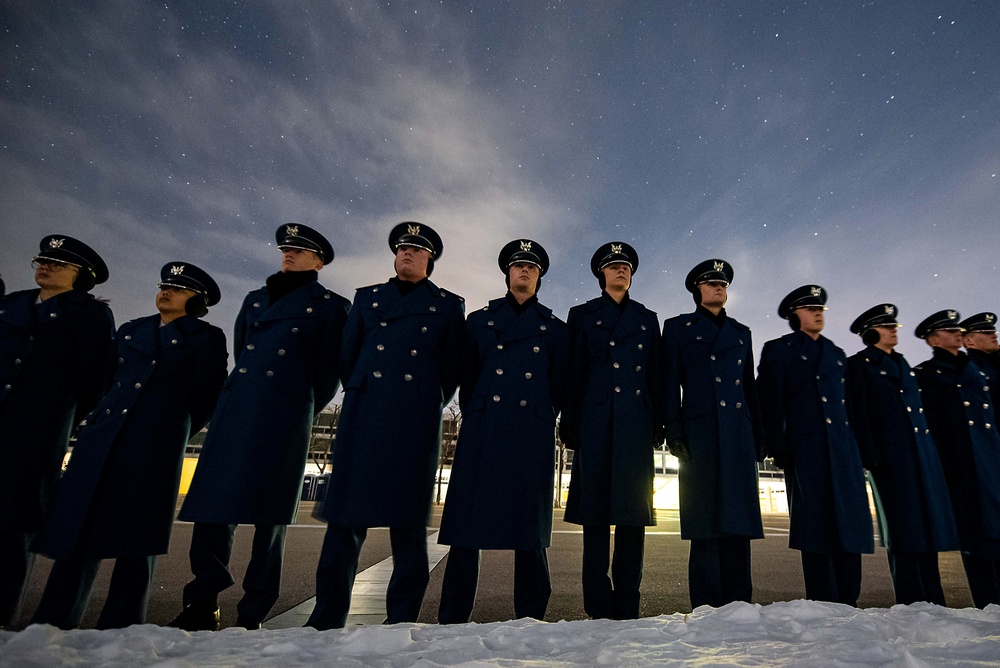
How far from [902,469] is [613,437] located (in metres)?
2.33

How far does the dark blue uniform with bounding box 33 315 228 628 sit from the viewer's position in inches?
103

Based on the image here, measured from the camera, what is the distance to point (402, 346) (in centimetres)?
295

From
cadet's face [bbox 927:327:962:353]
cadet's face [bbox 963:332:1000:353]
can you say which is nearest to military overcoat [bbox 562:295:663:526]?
cadet's face [bbox 927:327:962:353]

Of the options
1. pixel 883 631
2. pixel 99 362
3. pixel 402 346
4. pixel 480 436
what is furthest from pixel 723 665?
pixel 99 362

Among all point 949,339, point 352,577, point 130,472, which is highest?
point 949,339

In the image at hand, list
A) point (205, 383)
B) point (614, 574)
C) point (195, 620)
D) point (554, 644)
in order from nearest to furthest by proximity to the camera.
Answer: point (554, 644) → point (195, 620) → point (614, 574) → point (205, 383)

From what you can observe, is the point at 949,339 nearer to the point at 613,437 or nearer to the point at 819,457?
the point at 819,457

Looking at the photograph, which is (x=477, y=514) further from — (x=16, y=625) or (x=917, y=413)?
(x=917, y=413)

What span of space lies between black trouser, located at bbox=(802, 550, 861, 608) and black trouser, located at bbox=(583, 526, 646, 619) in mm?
1292

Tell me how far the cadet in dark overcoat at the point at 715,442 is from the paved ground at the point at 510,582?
0.72m

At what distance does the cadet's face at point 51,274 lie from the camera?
337cm

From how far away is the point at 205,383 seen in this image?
3113mm

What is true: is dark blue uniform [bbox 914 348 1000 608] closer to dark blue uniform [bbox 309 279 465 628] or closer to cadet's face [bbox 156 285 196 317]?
dark blue uniform [bbox 309 279 465 628]

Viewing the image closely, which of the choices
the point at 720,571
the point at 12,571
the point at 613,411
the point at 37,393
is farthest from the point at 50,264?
the point at 720,571
